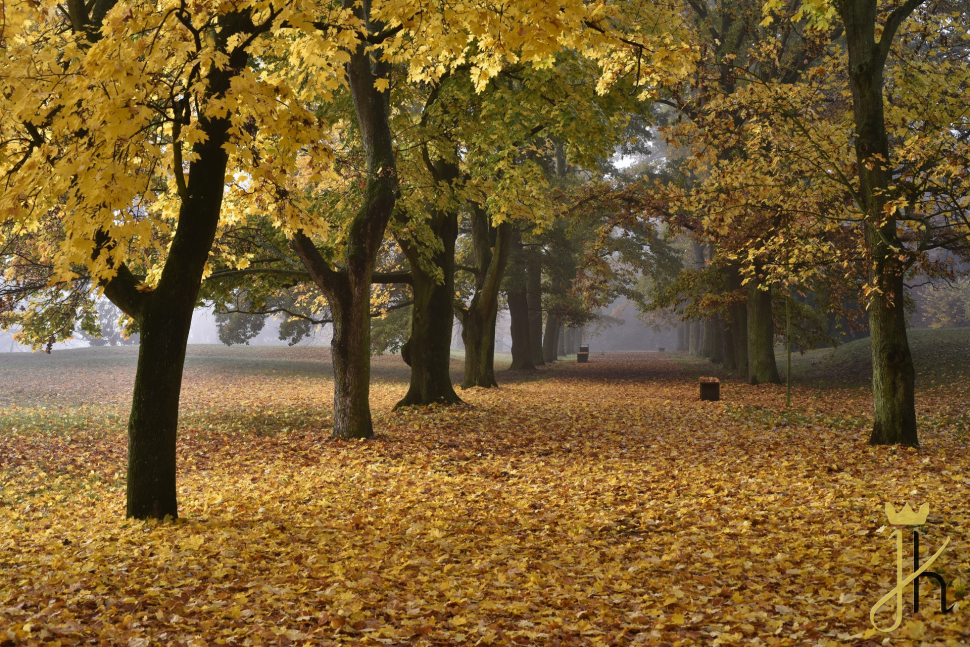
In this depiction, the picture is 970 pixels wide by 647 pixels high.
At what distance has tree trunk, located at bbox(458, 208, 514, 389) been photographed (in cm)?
2064

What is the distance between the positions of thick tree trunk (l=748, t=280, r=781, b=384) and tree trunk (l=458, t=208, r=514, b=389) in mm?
8097

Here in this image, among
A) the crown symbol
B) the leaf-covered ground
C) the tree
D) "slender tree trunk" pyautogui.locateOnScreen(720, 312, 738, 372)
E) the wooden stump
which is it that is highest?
the tree

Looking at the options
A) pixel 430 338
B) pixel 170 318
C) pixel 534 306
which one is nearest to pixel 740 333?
pixel 534 306

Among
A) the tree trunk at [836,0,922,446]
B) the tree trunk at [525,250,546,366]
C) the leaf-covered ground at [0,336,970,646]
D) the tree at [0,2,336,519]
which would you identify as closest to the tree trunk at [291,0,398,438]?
the leaf-covered ground at [0,336,970,646]

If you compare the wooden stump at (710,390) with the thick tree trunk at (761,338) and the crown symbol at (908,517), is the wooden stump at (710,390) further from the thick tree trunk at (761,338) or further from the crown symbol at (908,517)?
the crown symbol at (908,517)

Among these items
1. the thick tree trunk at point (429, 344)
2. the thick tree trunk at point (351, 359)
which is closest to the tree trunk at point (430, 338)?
the thick tree trunk at point (429, 344)

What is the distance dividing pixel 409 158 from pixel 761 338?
13080 millimetres

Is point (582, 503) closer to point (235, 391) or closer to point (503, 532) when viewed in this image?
point (503, 532)

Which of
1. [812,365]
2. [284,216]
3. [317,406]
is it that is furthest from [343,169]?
[812,365]

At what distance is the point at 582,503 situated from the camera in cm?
789

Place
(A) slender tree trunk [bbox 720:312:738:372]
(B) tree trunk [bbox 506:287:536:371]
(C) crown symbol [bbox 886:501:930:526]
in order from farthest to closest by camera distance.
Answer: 1. (B) tree trunk [bbox 506:287:536:371]
2. (A) slender tree trunk [bbox 720:312:738:372]
3. (C) crown symbol [bbox 886:501:930:526]

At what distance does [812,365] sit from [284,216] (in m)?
24.6

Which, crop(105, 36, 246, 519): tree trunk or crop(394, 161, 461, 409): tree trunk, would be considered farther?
crop(394, 161, 461, 409): tree trunk

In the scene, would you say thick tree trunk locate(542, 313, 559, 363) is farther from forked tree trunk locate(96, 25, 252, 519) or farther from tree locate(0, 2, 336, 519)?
forked tree trunk locate(96, 25, 252, 519)
